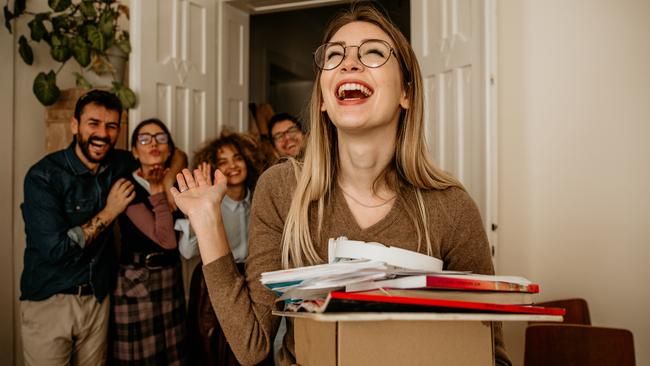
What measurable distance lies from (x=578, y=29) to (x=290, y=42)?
3805 millimetres

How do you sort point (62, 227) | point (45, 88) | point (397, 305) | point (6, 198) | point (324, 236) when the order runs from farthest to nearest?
point (6, 198)
point (45, 88)
point (62, 227)
point (324, 236)
point (397, 305)

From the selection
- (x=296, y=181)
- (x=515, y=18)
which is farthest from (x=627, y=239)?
(x=296, y=181)

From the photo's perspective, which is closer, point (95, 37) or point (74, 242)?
point (74, 242)

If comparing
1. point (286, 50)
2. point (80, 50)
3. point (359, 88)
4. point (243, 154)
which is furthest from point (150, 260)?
point (286, 50)

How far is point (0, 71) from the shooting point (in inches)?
106

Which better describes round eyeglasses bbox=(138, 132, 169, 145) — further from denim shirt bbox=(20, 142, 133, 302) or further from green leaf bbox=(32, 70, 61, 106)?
green leaf bbox=(32, 70, 61, 106)

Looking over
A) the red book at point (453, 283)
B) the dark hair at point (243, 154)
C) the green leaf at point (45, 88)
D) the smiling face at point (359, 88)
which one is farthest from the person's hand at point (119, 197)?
the red book at point (453, 283)

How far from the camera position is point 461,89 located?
2768mm

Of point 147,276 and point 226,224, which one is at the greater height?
point 226,224

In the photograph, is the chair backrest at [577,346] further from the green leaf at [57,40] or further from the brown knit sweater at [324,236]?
the green leaf at [57,40]

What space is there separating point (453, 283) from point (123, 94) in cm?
244

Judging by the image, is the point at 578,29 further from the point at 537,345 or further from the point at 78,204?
the point at 78,204

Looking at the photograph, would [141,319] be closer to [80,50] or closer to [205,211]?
[80,50]

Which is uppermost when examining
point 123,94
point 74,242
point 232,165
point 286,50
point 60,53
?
point 286,50
